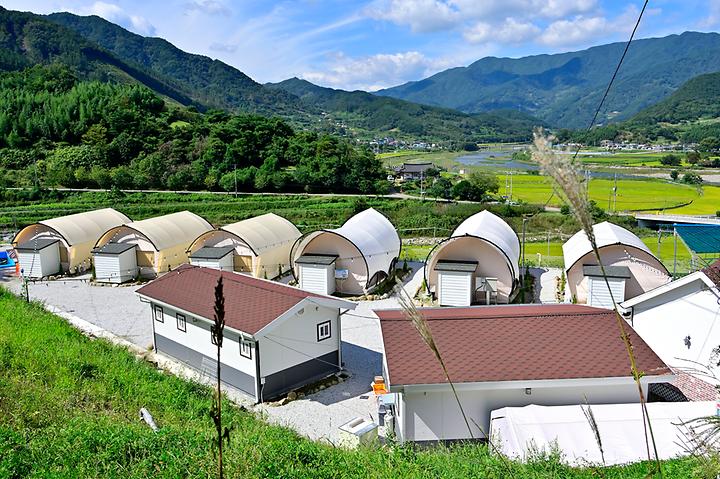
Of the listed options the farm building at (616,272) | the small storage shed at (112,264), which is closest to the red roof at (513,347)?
the farm building at (616,272)

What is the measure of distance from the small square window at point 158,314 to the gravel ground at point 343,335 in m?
1.31

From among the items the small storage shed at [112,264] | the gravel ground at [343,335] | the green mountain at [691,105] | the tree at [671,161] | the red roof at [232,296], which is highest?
the green mountain at [691,105]

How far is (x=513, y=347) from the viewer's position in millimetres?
9672

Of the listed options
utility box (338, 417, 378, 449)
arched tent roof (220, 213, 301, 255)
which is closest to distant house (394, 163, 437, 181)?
arched tent roof (220, 213, 301, 255)

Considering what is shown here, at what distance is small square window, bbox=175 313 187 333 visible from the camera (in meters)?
12.9

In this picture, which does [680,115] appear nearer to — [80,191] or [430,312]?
[80,191]

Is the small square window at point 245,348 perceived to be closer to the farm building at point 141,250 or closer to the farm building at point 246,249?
the farm building at point 246,249

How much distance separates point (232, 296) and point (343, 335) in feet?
13.7

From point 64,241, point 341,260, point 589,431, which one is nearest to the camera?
point 589,431

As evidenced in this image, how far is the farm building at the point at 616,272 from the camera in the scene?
635 inches

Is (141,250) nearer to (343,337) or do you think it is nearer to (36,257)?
(36,257)

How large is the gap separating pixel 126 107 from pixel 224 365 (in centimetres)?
5675

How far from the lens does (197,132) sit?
5609 cm

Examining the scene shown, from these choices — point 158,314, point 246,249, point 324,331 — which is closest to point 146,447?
point 324,331
